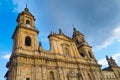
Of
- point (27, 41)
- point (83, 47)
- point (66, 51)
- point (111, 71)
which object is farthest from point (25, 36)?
point (111, 71)

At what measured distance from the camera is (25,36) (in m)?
22.7

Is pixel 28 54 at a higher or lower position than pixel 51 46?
lower

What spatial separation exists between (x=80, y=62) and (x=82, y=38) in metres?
11.4

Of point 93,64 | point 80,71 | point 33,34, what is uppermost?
point 33,34

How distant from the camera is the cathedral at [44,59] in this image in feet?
61.5

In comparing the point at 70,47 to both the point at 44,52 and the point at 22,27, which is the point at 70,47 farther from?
the point at 22,27

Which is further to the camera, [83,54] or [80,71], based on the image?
[83,54]

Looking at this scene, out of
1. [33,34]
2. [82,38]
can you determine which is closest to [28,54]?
[33,34]

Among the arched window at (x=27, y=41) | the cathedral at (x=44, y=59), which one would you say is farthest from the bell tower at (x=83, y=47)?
the arched window at (x=27, y=41)

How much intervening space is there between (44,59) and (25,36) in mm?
5786

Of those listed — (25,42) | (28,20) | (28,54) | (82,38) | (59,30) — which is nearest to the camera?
(28,54)

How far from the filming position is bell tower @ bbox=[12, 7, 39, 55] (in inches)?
817

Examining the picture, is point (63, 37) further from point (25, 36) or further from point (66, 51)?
point (25, 36)

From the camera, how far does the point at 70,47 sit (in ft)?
95.3
